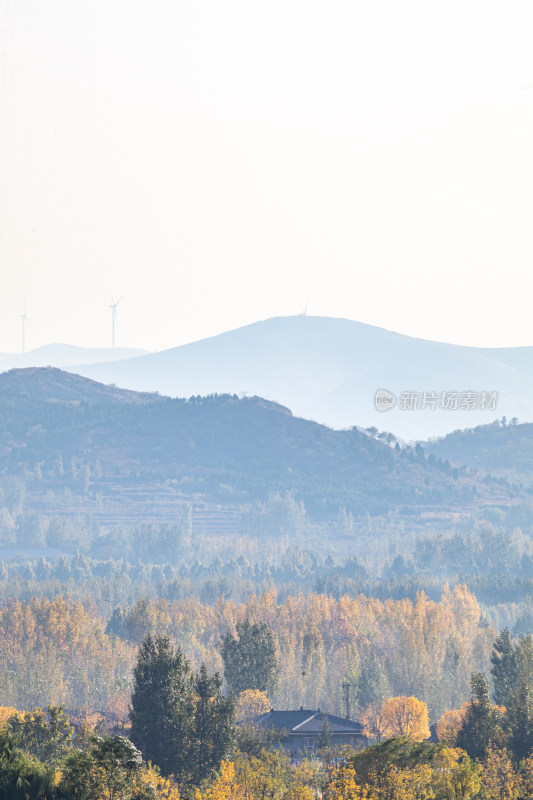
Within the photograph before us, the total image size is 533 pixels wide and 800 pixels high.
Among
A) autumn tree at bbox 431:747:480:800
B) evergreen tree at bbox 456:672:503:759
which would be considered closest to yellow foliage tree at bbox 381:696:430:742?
evergreen tree at bbox 456:672:503:759

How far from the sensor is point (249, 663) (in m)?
144

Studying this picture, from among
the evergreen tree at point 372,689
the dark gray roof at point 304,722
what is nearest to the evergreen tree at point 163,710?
the dark gray roof at point 304,722

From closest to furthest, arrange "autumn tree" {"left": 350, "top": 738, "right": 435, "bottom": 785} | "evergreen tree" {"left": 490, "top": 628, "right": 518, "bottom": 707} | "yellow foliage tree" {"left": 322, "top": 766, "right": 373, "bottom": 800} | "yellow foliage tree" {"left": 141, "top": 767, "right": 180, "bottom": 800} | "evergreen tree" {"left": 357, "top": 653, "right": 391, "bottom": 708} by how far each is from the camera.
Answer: "yellow foliage tree" {"left": 322, "top": 766, "right": 373, "bottom": 800}
"autumn tree" {"left": 350, "top": 738, "right": 435, "bottom": 785}
"yellow foliage tree" {"left": 141, "top": 767, "right": 180, "bottom": 800}
"evergreen tree" {"left": 490, "top": 628, "right": 518, "bottom": 707}
"evergreen tree" {"left": 357, "top": 653, "right": 391, "bottom": 708}

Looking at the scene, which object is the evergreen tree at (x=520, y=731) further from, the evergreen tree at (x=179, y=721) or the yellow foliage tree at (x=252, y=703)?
the yellow foliage tree at (x=252, y=703)

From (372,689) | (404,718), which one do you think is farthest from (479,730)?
(372,689)

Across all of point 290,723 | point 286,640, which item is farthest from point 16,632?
point 290,723

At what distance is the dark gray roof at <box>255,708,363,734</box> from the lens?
427 ft

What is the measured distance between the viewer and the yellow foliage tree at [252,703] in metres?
136

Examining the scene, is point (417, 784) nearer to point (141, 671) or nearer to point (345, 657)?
point (141, 671)

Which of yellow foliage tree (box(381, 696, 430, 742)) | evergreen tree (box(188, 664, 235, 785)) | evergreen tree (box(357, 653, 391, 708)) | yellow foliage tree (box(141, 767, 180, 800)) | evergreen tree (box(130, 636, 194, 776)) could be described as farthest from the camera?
evergreen tree (box(357, 653, 391, 708))

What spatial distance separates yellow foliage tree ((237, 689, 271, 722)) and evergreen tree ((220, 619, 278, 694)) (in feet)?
6.52

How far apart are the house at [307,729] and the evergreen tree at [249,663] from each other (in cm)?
733

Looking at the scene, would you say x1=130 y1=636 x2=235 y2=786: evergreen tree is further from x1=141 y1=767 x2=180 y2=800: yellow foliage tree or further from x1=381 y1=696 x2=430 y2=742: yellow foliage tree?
A: x1=381 y1=696 x2=430 y2=742: yellow foliage tree

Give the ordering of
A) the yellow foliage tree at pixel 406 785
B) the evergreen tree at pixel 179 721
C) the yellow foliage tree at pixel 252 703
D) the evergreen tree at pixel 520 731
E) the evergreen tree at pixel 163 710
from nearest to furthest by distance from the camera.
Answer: the yellow foliage tree at pixel 406 785 < the evergreen tree at pixel 179 721 < the evergreen tree at pixel 163 710 < the evergreen tree at pixel 520 731 < the yellow foliage tree at pixel 252 703
